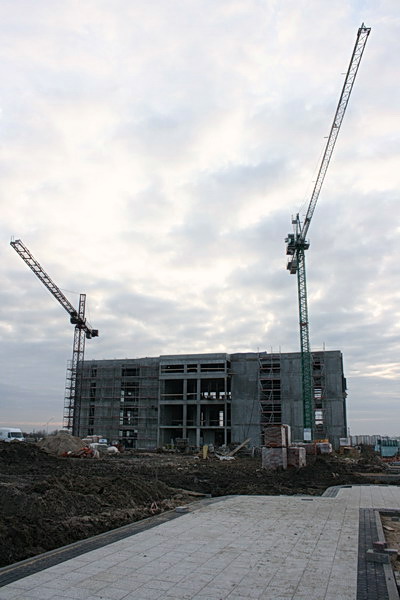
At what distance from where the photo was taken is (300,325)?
59.7 m

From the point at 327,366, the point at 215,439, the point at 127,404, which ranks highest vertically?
the point at 327,366

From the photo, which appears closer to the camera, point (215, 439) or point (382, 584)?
point (382, 584)

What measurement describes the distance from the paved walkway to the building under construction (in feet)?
158

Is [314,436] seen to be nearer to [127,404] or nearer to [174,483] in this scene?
[127,404]

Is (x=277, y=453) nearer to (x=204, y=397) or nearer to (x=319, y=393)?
(x=319, y=393)

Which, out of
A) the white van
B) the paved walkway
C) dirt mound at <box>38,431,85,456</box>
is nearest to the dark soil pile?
the paved walkway

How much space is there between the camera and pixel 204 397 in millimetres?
63906

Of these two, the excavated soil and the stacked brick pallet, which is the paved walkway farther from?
the stacked brick pallet

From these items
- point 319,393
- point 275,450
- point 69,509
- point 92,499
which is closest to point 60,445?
point 275,450

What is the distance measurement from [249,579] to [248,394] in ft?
181

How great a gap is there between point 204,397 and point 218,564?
57.6 meters

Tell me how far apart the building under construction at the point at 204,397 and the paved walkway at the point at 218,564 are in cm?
4828

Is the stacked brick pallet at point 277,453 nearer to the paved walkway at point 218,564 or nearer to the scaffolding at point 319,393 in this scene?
the paved walkway at point 218,564

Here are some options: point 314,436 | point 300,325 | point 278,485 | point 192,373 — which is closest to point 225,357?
point 192,373
